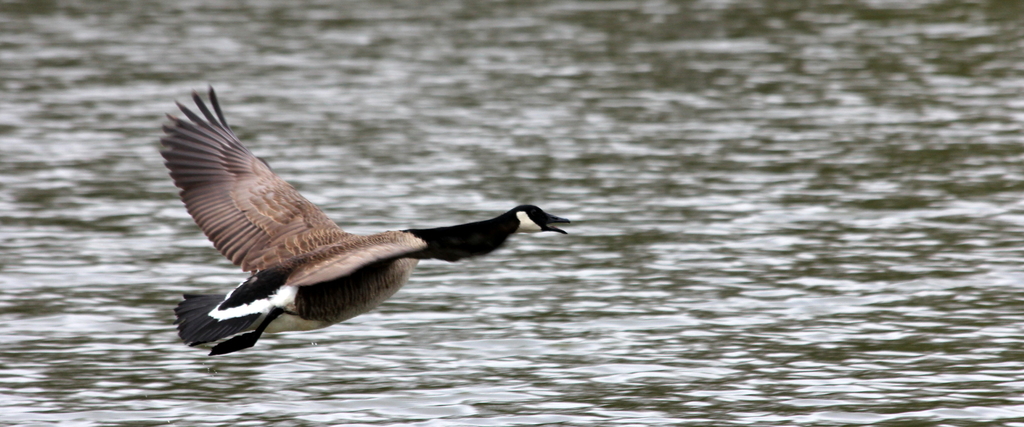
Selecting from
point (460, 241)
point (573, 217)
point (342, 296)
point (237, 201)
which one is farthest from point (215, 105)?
point (573, 217)

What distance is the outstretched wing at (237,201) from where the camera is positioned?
9133mm

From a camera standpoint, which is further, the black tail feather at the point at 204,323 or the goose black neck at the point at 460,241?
the black tail feather at the point at 204,323

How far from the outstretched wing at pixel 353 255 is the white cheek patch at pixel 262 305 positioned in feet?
0.33

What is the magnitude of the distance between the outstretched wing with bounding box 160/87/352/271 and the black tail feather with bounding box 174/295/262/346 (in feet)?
2.42

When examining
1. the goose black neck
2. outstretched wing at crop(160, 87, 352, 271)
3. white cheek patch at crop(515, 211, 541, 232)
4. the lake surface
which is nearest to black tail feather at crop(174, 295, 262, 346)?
the lake surface

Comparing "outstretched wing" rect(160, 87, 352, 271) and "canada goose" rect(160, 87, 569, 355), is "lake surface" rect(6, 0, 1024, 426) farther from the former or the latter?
"outstretched wing" rect(160, 87, 352, 271)

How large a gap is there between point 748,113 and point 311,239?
1086cm

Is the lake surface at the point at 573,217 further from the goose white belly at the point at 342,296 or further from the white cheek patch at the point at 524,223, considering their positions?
the white cheek patch at the point at 524,223

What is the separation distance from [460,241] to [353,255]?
22.8 inches

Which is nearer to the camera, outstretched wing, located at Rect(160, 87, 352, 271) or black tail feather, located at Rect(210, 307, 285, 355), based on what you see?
black tail feather, located at Rect(210, 307, 285, 355)

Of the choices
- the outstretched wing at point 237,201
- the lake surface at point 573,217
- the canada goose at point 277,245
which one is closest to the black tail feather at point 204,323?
the canada goose at point 277,245

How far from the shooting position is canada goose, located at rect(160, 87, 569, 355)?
758 centimetres

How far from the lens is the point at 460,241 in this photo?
7461mm

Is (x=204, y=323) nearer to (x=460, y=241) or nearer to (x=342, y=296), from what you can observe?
(x=342, y=296)
